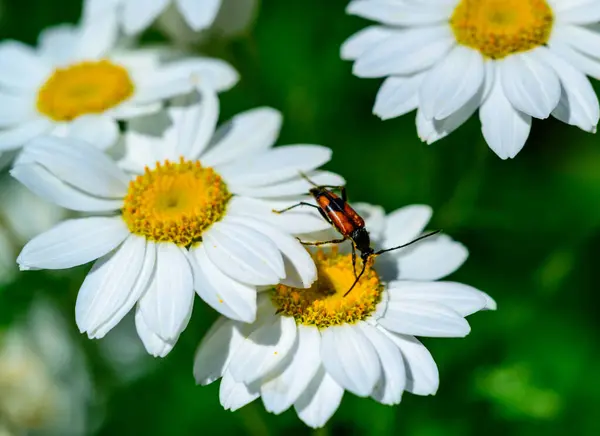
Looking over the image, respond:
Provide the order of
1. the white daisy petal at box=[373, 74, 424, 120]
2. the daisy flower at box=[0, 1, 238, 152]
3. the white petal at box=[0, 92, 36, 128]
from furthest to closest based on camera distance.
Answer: the white petal at box=[0, 92, 36, 128]
the daisy flower at box=[0, 1, 238, 152]
the white daisy petal at box=[373, 74, 424, 120]

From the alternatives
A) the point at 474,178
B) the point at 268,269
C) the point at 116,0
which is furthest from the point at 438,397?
the point at 116,0

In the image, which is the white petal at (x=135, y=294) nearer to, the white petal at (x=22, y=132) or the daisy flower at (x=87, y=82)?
the daisy flower at (x=87, y=82)

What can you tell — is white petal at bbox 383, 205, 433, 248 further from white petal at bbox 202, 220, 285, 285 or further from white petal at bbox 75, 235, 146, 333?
white petal at bbox 75, 235, 146, 333

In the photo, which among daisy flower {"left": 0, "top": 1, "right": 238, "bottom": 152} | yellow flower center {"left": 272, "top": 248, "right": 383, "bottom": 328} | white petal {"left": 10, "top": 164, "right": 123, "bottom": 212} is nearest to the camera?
yellow flower center {"left": 272, "top": 248, "right": 383, "bottom": 328}

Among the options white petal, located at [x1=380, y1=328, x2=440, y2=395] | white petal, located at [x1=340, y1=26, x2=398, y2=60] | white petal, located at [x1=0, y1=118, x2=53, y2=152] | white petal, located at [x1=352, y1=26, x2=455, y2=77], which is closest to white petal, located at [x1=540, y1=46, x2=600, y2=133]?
white petal, located at [x1=352, y1=26, x2=455, y2=77]

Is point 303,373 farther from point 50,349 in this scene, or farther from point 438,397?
point 50,349

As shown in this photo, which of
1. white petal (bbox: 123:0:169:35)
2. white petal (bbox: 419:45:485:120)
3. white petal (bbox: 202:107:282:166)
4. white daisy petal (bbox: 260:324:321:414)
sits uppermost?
white petal (bbox: 419:45:485:120)
